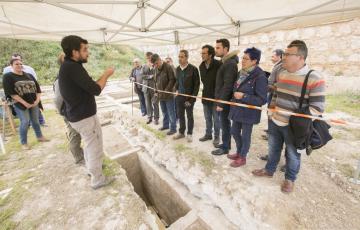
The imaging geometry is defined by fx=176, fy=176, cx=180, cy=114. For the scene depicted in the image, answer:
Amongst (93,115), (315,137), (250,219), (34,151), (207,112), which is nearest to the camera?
(315,137)

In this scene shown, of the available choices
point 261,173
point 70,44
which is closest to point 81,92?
point 70,44

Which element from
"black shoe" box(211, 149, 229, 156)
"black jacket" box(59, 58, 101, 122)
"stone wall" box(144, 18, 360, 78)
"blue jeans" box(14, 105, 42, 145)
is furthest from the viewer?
"stone wall" box(144, 18, 360, 78)

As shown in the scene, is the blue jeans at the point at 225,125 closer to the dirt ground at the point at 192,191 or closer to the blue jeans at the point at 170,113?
the dirt ground at the point at 192,191

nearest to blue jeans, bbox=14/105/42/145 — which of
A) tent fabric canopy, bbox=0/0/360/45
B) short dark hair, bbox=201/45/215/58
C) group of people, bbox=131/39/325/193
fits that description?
tent fabric canopy, bbox=0/0/360/45

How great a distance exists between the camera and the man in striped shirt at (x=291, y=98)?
1990 millimetres

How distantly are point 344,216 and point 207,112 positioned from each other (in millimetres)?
2564

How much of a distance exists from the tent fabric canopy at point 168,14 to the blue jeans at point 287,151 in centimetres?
209

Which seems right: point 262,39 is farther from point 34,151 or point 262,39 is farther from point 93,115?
point 34,151

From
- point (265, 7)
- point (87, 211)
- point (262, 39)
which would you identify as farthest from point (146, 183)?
point (262, 39)

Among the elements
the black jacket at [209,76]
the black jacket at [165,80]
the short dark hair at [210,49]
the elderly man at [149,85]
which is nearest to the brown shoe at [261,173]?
the black jacket at [209,76]

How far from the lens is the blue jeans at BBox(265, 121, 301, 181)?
2340 mm

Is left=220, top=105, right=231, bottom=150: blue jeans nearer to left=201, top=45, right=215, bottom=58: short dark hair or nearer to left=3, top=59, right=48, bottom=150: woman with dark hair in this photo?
left=201, top=45, right=215, bottom=58: short dark hair

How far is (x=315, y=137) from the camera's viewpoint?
6.96 feet

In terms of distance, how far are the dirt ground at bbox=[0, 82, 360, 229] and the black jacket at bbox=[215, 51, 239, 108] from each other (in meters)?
1.26
